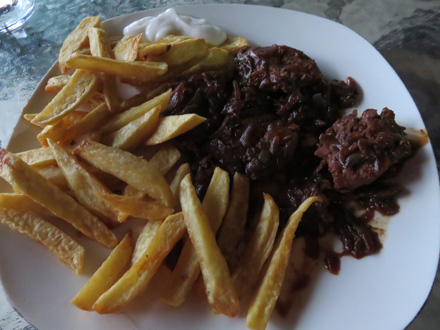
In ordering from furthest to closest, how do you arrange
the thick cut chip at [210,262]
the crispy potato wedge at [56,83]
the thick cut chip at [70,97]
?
the crispy potato wedge at [56,83]
the thick cut chip at [70,97]
the thick cut chip at [210,262]

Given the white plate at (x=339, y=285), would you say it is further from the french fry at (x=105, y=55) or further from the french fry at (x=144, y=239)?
the french fry at (x=105, y=55)

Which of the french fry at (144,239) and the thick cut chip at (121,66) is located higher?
the thick cut chip at (121,66)

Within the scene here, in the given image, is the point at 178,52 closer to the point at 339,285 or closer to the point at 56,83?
the point at 56,83

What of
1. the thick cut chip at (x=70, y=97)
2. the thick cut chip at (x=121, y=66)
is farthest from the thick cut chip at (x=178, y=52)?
the thick cut chip at (x=70, y=97)

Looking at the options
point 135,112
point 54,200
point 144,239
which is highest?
point 135,112

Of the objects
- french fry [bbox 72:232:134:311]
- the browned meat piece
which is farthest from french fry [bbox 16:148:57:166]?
the browned meat piece

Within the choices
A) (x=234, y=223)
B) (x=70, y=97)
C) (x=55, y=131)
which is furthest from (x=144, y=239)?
(x=70, y=97)

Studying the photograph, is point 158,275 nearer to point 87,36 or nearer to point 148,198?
point 148,198
